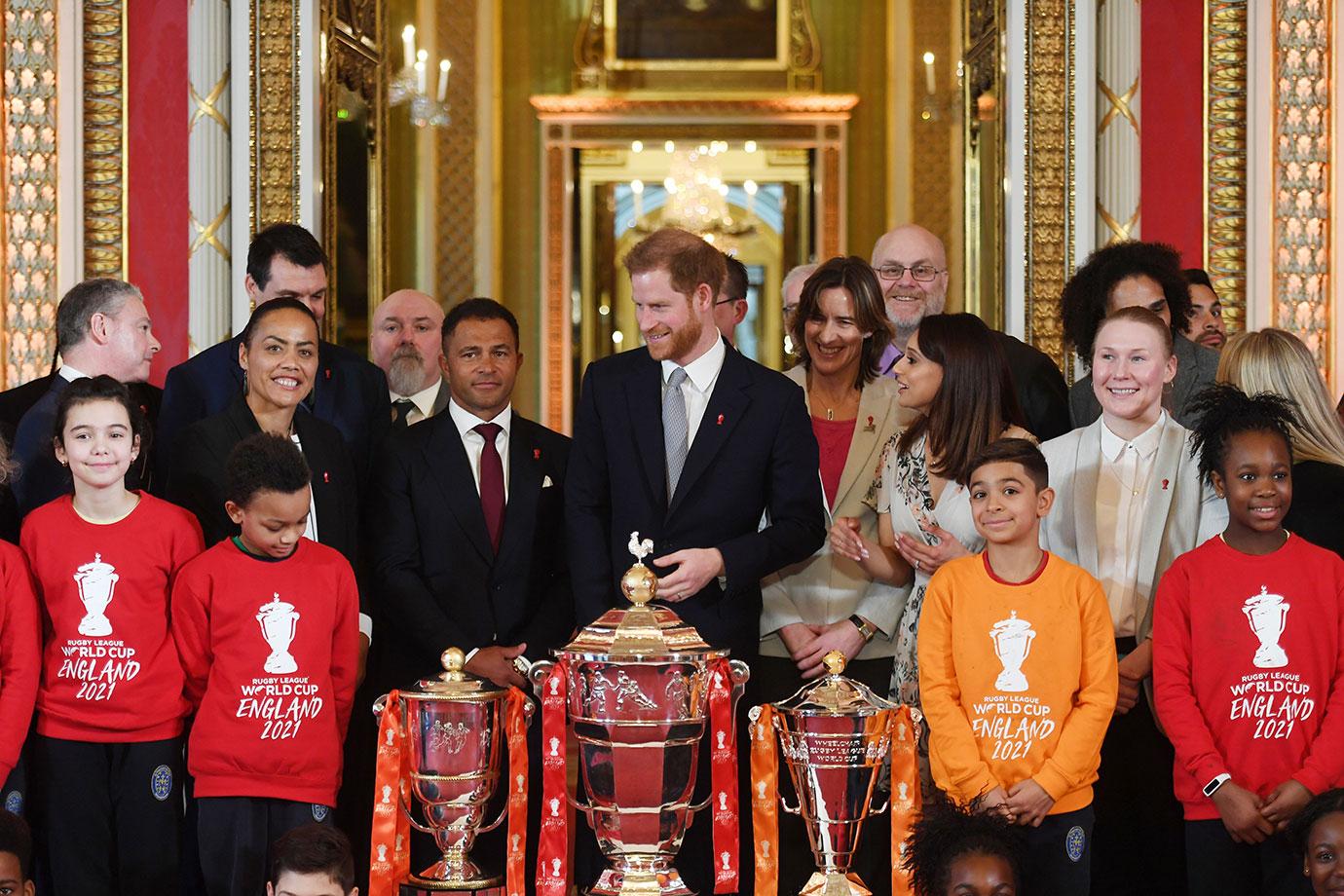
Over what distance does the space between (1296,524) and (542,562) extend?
2.00 m

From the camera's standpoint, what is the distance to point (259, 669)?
164 inches

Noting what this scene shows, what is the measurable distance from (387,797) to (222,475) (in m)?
1.05

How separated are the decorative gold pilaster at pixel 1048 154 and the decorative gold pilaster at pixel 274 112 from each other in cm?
320

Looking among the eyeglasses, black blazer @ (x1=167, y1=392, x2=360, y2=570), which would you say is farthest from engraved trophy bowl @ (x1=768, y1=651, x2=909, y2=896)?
the eyeglasses

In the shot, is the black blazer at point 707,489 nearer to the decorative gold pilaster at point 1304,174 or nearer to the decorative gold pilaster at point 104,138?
the decorative gold pilaster at point 1304,174

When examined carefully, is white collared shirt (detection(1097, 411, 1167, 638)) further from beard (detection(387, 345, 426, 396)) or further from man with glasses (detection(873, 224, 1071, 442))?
beard (detection(387, 345, 426, 396))

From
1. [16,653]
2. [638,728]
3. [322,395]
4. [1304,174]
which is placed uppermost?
[1304,174]

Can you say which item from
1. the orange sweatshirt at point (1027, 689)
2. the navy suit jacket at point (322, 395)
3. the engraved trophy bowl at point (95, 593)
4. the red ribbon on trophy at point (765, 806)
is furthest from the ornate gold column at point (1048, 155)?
the engraved trophy bowl at point (95, 593)

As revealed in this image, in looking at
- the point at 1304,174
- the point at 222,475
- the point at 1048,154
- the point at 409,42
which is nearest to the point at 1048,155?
the point at 1048,154

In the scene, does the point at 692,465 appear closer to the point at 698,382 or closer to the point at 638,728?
the point at 698,382

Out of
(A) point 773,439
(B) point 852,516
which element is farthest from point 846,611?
(A) point 773,439

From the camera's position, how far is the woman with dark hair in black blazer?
4551mm

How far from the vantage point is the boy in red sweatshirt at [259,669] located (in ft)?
13.6

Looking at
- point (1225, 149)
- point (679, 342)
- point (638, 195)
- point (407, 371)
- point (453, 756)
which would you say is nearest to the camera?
point (453, 756)
